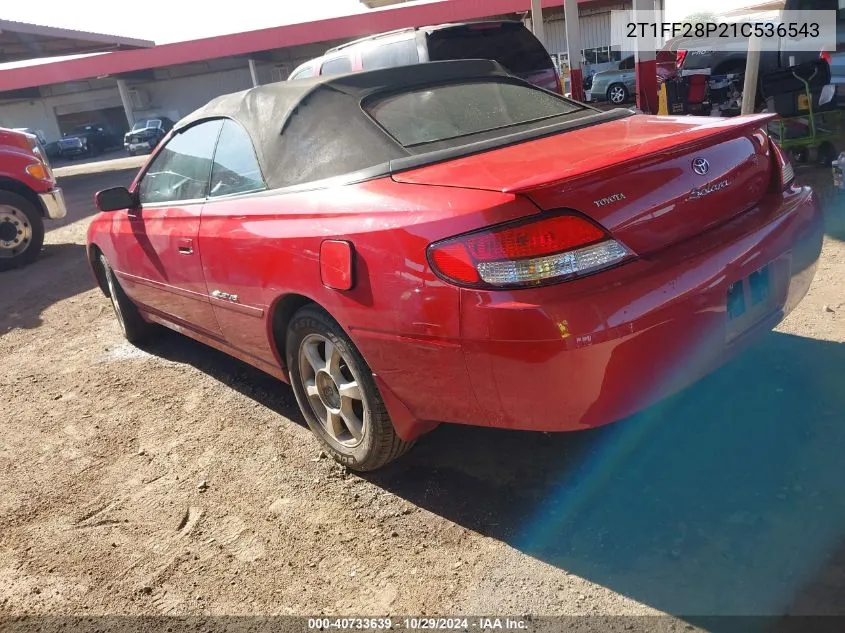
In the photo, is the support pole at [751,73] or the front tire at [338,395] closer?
the front tire at [338,395]

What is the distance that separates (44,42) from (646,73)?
64.2 feet

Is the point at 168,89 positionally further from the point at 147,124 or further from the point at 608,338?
the point at 608,338

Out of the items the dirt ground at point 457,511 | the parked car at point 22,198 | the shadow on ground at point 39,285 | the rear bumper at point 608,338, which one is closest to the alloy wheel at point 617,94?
the shadow on ground at point 39,285

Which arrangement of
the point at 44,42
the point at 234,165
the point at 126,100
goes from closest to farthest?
1. the point at 234,165
2. the point at 44,42
3. the point at 126,100

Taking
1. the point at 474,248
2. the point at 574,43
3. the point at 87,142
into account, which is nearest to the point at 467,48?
the point at 574,43

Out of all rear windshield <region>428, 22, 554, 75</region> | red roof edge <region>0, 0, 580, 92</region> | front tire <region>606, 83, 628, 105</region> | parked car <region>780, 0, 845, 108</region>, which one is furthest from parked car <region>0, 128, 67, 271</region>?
red roof edge <region>0, 0, 580, 92</region>

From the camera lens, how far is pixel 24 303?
22.1 ft

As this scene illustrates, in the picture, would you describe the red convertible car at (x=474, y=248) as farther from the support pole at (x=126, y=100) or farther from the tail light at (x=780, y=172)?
the support pole at (x=126, y=100)

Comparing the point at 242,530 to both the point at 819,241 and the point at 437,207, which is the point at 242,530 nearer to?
the point at 437,207

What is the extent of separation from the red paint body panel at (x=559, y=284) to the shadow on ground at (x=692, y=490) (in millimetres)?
450

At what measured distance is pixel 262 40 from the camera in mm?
32250

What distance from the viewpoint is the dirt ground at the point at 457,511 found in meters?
2.15

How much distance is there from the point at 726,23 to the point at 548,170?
11013 mm

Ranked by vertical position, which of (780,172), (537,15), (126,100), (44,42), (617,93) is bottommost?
(617,93)
